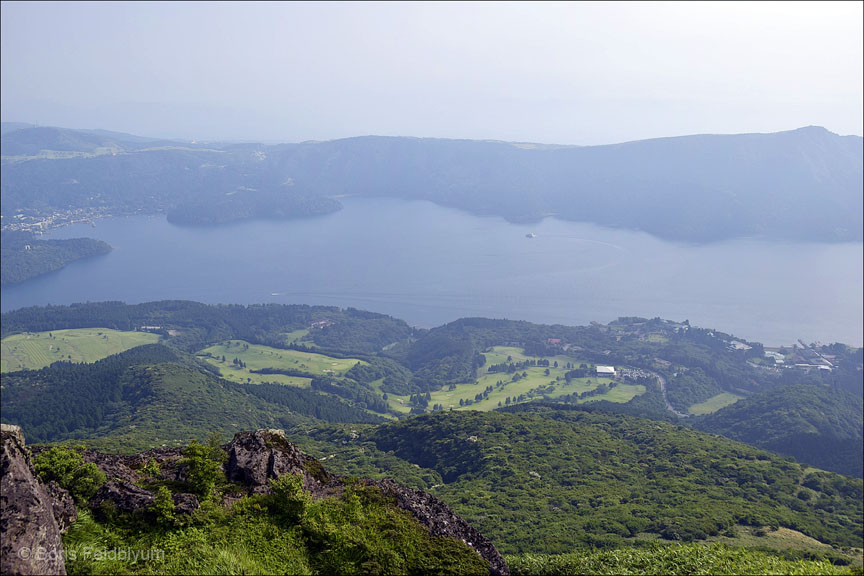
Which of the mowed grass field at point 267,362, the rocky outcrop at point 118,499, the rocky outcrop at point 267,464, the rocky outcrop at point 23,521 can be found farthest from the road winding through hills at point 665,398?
the rocky outcrop at point 23,521

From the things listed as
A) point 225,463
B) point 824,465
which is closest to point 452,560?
point 225,463

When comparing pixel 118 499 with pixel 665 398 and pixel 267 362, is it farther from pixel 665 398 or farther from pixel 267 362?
pixel 267 362

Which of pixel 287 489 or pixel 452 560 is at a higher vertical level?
pixel 287 489

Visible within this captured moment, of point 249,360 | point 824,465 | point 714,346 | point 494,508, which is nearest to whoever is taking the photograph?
point 494,508

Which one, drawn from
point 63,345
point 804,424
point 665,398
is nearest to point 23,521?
point 804,424

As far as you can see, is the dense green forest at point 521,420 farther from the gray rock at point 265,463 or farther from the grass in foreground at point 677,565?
the gray rock at point 265,463

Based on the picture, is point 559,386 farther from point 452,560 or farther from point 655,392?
point 452,560
